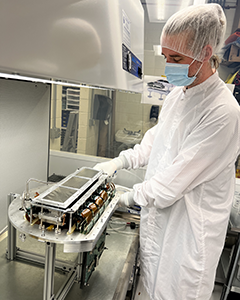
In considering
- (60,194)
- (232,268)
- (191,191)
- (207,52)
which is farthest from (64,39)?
(232,268)

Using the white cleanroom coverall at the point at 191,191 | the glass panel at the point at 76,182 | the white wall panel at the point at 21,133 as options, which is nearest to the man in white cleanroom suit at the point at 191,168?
the white cleanroom coverall at the point at 191,191

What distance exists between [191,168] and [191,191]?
14cm

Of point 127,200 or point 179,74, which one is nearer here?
point 179,74

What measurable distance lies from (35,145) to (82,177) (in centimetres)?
54

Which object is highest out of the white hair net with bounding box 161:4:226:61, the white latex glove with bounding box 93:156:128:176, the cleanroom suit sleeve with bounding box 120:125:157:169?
the white hair net with bounding box 161:4:226:61

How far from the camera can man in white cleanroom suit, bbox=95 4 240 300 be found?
1023 mm

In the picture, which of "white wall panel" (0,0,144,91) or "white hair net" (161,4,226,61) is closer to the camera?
"white wall panel" (0,0,144,91)

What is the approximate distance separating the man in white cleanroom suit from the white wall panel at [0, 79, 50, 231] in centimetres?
65

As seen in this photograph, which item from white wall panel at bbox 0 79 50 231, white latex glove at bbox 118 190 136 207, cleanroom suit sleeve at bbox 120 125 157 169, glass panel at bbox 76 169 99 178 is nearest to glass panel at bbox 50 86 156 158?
white wall panel at bbox 0 79 50 231

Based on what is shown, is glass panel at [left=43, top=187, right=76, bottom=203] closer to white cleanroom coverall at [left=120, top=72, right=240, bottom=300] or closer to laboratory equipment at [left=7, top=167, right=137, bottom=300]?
laboratory equipment at [left=7, top=167, right=137, bottom=300]

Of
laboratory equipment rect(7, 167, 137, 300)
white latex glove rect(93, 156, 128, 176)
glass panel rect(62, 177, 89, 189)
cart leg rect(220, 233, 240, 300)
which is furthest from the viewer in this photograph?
cart leg rect(220, 233, 240, 300)

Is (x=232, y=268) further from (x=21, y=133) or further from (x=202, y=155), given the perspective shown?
(x=21, y=133)

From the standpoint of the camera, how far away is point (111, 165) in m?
1.45

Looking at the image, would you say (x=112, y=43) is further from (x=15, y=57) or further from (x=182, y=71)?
(x=15, y=57)
